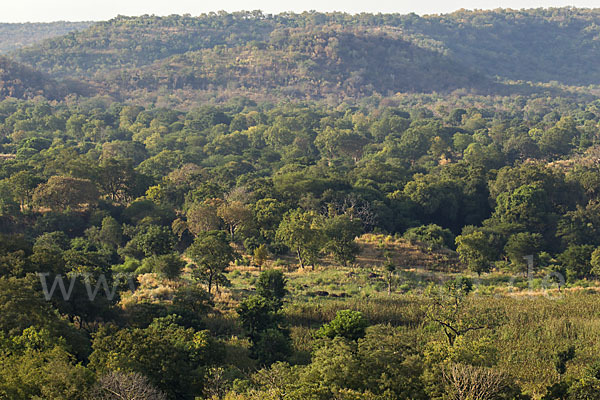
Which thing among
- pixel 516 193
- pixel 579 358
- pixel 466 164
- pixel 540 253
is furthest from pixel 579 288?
pixel 466 164

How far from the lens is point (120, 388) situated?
778 inches

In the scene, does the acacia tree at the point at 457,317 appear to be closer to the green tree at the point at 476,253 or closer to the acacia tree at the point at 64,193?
the green tree at the point at 476,253

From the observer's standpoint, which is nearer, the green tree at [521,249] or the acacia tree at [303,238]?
the acacia tree at [303,238]

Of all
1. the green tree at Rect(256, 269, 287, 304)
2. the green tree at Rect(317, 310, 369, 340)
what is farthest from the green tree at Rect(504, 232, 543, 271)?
the green tree at Rect(317, 310, 369, 340)

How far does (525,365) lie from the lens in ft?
84.7

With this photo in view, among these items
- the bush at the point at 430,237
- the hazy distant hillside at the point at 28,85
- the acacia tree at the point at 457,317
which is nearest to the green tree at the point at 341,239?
the bush at the point at 430,237

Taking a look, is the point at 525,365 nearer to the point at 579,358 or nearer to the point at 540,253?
the point at 579,358

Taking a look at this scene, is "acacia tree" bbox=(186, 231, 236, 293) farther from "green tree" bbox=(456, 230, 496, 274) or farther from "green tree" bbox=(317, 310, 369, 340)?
"green tree" bbox=(456, 230, 496, 274)

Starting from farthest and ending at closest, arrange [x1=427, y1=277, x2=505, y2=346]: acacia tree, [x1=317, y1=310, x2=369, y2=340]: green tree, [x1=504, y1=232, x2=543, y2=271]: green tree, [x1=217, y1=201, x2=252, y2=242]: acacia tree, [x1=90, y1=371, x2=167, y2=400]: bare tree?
1. [x1=217, y1=201, x2=252, y2=242]: acacia tree
2. [x1=504, y1=232, x2=543, y2=271]: green tree
3. [x1=427, y1=277, x2=505, y2=346]: acacia tree
4. [x1=317, y1=310, x2=369, y2=340]: green tree
5. [x1=90, y1=371, x2=167, y2=400]: bare tree

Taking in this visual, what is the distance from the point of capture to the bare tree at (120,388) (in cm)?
1967

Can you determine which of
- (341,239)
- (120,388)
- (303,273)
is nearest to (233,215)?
(303,273)

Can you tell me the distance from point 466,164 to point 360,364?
191 ft

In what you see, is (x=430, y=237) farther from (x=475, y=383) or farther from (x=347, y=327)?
(x=475, y=383)

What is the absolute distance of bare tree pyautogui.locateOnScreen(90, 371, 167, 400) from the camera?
19.7m
